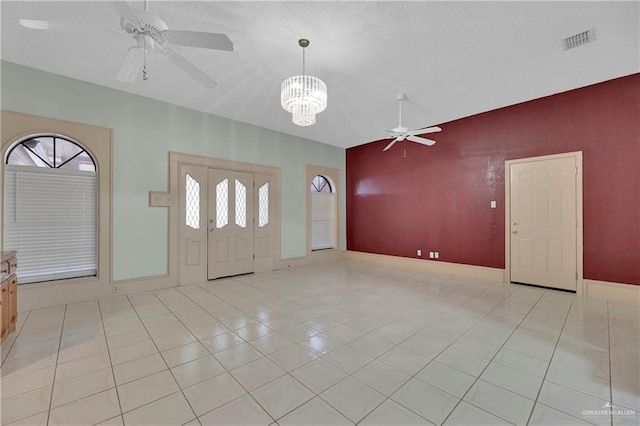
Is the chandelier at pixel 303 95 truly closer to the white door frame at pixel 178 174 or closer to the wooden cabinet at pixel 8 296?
the white door frame at pixel 178 174

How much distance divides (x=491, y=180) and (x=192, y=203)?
5464 mm

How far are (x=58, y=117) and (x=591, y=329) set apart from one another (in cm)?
687

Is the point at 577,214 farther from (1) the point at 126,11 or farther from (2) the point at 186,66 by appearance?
(1) the point at 126,11

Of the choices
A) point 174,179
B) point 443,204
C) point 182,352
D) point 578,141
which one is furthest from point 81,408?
point 578,141

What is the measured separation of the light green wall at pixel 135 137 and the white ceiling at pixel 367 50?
0.20 metres

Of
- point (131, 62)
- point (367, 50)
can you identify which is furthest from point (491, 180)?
point (131, 62)

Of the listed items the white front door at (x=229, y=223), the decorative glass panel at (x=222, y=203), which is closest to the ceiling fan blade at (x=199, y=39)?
the white front door at (x=229, y=223)

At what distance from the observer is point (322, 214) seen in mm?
7234

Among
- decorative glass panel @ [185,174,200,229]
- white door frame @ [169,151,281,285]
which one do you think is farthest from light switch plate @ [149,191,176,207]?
decorative glass panel @ [185,174,200,229]

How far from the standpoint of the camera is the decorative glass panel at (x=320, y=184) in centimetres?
703

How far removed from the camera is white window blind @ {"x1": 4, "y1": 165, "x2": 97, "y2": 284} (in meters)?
3.41

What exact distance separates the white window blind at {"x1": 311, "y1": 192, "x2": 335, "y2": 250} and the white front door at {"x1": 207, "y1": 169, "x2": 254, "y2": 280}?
186cm

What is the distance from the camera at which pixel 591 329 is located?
290cm

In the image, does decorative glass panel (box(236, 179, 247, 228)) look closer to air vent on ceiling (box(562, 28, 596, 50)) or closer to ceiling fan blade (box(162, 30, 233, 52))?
ceiling fan blade (box(162, 30, 233, 52))
